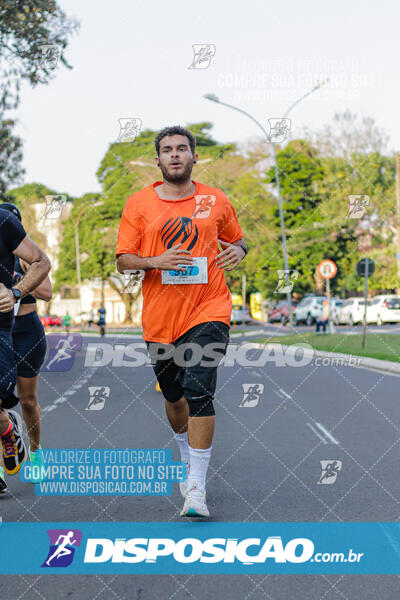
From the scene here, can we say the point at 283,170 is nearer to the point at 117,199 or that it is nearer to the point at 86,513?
the point at 117,199

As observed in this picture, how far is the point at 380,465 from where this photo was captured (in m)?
6.10

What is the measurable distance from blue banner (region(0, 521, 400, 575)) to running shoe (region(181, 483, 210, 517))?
6 centimetres

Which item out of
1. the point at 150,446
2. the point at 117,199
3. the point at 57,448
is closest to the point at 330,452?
the point at 150,446

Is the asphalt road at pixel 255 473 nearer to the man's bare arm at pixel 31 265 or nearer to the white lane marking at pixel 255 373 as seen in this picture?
the man's bare arm at pixel 31 265

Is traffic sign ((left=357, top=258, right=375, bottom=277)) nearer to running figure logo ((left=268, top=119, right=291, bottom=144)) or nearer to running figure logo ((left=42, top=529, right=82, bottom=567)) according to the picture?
running figure logo ((left=268, top=119, right=291, bottom=144))

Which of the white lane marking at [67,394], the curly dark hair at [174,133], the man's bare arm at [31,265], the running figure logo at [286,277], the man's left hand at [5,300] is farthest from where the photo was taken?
the running figure logo at [286,277]

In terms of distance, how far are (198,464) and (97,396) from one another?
7.19 meters

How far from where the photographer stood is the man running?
4656mm

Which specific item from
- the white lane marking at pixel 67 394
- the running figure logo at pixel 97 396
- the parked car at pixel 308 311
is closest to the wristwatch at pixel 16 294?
the white lane marking at pixel 67 394

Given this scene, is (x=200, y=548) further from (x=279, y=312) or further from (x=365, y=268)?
(x=279, y=312)

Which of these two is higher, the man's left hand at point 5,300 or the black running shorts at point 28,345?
the man's left hand at point 5,300

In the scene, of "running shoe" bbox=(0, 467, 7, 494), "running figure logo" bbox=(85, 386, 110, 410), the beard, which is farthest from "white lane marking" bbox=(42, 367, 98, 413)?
the beard

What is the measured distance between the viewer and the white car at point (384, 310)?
37.4m

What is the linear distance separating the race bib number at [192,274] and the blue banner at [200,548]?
131 centimetres
